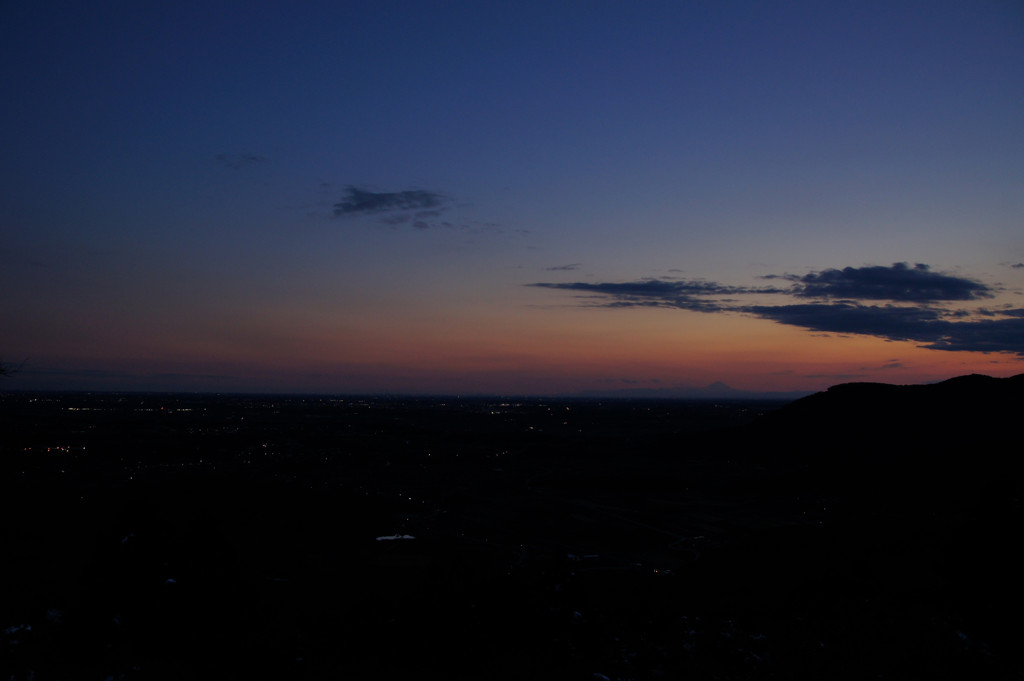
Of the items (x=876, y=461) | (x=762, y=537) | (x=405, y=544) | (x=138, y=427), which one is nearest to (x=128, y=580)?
(x=405, y=544)

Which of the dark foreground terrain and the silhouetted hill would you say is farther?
the silhouetted hill

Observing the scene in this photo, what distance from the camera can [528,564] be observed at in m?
A: 31.8

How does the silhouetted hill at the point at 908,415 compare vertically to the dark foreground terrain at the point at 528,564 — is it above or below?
above

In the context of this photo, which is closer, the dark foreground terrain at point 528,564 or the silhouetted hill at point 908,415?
the dark foreground terrain at point 528,564

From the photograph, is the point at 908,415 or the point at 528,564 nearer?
the point at 528,564

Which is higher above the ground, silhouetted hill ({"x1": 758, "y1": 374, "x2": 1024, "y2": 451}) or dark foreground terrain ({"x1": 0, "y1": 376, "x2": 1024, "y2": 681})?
silhouetted hill ({"x1": 758, "y1": 374, "x2": 1024, "y2": 451})

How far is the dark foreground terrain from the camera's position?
649 inches

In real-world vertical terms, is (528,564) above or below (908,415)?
below

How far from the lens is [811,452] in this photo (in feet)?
240

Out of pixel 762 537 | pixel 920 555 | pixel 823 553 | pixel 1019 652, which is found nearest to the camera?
pixel 1019 652

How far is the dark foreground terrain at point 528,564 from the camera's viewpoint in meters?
16.5

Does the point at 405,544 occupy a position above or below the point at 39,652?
below

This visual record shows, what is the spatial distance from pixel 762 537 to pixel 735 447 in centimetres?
4852

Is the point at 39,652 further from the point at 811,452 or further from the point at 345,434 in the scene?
the point at 345,434
